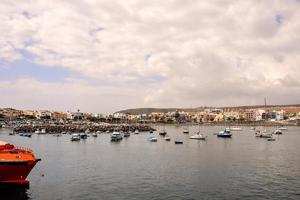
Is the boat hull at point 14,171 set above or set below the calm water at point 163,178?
above

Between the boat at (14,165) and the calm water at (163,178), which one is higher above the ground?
the boat at (14,165)

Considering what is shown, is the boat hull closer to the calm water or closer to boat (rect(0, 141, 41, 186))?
boat (rect(0, 141, 41, 186))

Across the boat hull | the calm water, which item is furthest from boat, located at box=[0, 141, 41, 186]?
the calm water

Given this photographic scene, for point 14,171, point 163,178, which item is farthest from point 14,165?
point 163,178

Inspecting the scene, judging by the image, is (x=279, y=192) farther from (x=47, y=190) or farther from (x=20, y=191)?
(x=20, y=191)

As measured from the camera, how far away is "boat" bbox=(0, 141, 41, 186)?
46.3m

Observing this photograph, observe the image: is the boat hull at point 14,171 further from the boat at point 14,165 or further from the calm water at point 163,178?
the calm water at point 163,178

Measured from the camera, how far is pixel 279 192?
48.0 metres

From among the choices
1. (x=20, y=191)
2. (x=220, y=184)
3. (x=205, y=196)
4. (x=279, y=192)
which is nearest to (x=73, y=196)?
(x=20, y=191)

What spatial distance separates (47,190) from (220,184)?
900 inches

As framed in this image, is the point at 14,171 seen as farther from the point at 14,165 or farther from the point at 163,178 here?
the point at 163,178

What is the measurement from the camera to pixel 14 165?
46.7m

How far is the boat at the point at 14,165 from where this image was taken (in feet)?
152

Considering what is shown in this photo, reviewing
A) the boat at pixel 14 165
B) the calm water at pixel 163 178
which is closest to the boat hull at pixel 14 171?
the boat at pixel 14 165
